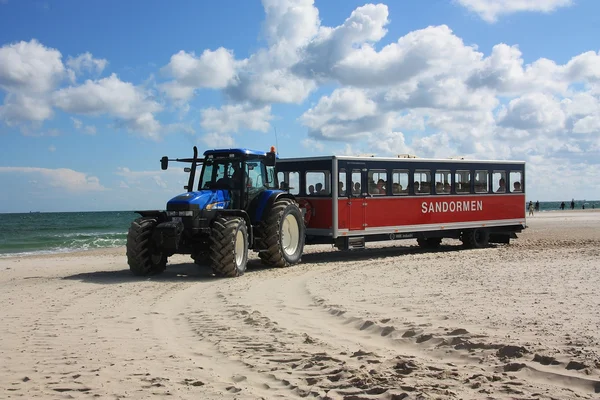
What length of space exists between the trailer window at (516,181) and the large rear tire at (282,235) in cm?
960

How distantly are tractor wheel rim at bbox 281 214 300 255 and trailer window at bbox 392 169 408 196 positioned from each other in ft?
12.4

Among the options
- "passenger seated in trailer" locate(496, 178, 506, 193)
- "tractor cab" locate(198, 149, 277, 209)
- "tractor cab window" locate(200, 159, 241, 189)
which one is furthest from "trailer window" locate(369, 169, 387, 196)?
"passenger seated in trailer" locate(496, 178, 506, 193)

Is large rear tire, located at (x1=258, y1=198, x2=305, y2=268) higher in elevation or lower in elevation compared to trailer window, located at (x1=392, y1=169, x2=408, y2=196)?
lower

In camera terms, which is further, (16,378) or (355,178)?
(355,178)

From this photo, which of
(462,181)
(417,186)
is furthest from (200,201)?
(462,181)

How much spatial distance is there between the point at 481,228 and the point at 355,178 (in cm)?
595

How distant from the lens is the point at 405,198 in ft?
59.9

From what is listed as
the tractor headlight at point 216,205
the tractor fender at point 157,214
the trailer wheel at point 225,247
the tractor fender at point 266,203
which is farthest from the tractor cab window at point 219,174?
the trailer wheel at point 225,247

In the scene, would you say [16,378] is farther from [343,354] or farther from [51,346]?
[343,354]

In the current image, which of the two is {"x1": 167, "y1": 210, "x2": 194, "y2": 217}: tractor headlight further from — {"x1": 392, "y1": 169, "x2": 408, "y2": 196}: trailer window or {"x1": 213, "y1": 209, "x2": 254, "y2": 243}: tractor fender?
{"x1": 392, "y1": 169, "x2": 408, "y2": 196}: trailer window

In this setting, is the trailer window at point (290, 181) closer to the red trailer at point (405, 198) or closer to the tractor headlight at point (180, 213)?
the red trailer at point (405, 198)

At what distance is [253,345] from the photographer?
6.95m

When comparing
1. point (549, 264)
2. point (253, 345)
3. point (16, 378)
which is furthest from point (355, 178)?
point (16, 378)

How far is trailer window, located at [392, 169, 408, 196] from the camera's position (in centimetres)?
1806
